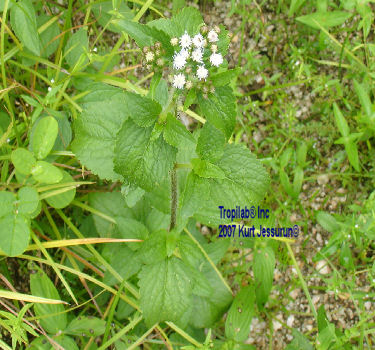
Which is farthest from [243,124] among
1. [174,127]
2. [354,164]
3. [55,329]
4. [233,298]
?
[55,329]

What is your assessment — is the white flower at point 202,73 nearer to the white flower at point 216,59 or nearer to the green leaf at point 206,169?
the white flower at point 216,59

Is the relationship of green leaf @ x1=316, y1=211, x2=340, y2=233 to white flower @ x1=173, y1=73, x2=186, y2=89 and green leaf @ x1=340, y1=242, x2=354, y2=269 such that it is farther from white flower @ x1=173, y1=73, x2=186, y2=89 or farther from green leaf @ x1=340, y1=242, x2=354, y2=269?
white flower @ x1=173, y1=73, x2=186, y2=89

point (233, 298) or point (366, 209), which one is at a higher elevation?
point (366, 209)

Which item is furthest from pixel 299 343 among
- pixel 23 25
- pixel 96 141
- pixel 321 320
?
pixel 23 25

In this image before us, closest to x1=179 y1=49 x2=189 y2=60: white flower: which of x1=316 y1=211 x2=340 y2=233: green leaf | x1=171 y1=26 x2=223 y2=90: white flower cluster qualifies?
x1=171 y1=26 x2=223 y2=90: white flower cluster

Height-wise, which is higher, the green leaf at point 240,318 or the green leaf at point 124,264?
the green leaf at point 124,264

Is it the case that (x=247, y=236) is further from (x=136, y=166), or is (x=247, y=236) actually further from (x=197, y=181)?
(x=136, y=166)

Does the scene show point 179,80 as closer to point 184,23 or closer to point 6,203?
point 184,23

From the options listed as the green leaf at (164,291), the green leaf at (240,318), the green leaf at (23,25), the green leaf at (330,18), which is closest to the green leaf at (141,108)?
the green leaf at (164,291)
